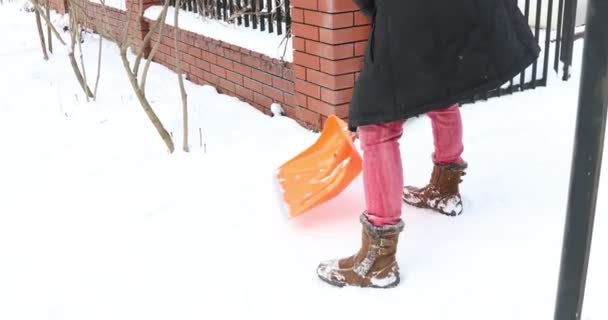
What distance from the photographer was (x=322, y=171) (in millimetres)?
2922

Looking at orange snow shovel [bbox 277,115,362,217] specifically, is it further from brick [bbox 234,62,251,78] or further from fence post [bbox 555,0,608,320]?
brick [bbox 234,62,251,78]

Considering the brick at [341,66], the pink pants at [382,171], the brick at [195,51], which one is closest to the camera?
the pink pants at [382,171]

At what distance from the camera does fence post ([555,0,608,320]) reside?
1369mm

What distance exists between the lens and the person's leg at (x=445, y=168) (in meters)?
2.62

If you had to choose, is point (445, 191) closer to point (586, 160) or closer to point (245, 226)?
point (245, 226)

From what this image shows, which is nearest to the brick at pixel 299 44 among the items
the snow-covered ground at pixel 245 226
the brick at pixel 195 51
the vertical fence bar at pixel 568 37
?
the snow-covered ground at pixel 245 226

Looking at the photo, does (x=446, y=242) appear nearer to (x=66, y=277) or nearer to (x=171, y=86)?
(x=66, y=277)

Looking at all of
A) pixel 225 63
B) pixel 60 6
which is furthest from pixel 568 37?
pixel 60 6

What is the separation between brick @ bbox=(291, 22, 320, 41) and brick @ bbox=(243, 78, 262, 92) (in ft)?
2.06

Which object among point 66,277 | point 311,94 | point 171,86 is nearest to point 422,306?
point 66,277

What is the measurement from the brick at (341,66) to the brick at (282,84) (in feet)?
1.60

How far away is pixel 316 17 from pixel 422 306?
188 centimetres

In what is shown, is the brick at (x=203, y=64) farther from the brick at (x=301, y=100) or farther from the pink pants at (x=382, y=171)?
the pink pants at (x=382, y=171)

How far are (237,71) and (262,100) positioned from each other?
0.34m
